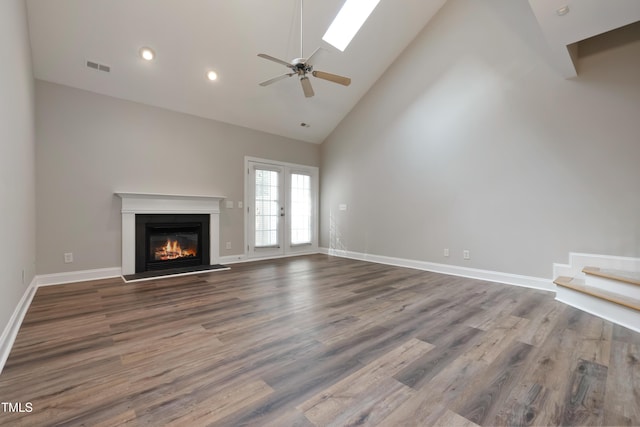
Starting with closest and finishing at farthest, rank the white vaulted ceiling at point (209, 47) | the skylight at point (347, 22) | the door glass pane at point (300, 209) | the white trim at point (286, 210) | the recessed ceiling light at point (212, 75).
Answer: the white vaulted ceiling at point (209, 47) → the skylight at point (347, 22) → the recessed ceiling light at point (212, 75) → the white trim at point (286, 210) → the door glass pane at point (300, 209)

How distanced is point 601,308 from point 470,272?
1719 millimetres

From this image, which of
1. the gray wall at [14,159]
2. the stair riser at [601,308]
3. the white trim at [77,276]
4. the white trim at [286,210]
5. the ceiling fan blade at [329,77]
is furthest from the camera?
the white trim at [286,210]

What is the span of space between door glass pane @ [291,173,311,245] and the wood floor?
357 centimetres

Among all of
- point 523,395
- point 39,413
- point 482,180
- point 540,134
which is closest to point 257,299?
point 39,413

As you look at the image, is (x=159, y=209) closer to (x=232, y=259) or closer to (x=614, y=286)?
(x=232, y=259)

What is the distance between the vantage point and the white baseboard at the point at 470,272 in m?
3.83

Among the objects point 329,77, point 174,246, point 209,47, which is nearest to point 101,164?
point 174,246

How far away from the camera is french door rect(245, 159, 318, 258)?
20.2ft

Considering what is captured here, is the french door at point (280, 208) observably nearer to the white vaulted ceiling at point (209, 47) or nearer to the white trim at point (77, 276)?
the white vaulted ceiling at point (209, 47)

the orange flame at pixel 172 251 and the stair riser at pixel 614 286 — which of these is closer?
the stair riser at pixel 614 286

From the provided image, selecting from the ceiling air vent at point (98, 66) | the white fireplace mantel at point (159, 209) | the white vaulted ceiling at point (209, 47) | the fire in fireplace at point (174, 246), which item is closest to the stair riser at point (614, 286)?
the white vaulted ceiling at point (209, 47)

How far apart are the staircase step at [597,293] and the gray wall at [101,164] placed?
17.8ft

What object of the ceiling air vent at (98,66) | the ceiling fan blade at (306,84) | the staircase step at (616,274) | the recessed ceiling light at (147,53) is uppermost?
the recessed ceiling light at (147,53)

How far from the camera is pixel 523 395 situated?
62.9 inches
